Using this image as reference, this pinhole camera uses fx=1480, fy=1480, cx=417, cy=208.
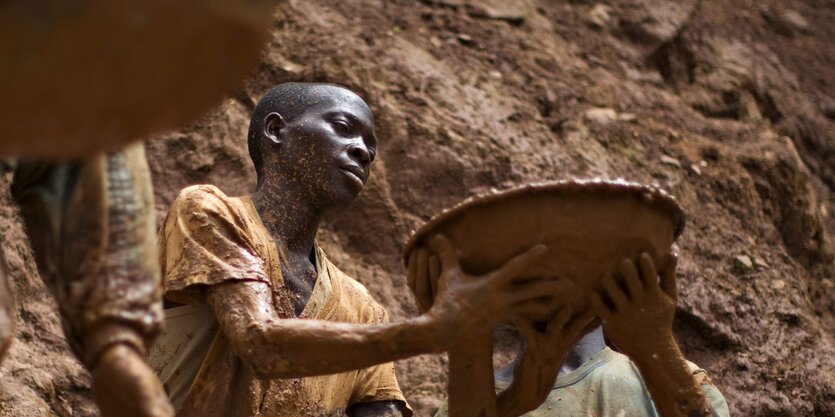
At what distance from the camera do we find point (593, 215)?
423cm

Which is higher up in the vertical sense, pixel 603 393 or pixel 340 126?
pixel 340 126

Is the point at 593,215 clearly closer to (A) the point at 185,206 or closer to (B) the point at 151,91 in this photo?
(A) the point at 185,206

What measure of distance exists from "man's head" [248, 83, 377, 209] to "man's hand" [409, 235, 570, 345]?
923 millimetres

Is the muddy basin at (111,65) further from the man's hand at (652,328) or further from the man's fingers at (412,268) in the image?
the man's hand at (652,328)

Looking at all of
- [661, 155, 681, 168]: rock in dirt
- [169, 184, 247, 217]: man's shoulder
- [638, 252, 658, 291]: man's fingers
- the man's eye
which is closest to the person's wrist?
[638, 252, 658, 291]: man's fingers

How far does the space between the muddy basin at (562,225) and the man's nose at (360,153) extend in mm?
1001

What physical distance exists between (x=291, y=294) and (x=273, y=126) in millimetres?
723

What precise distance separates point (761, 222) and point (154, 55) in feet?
19.2

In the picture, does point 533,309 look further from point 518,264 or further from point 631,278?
point 631,278

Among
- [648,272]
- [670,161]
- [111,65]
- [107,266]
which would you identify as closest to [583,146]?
[670,161]

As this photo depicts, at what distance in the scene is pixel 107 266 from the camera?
3404 mm

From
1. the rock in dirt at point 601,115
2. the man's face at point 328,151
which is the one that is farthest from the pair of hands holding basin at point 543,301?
the rock in dirt at point 601,115

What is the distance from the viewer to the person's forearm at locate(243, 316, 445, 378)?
421cm

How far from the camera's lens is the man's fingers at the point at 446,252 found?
427 cm
